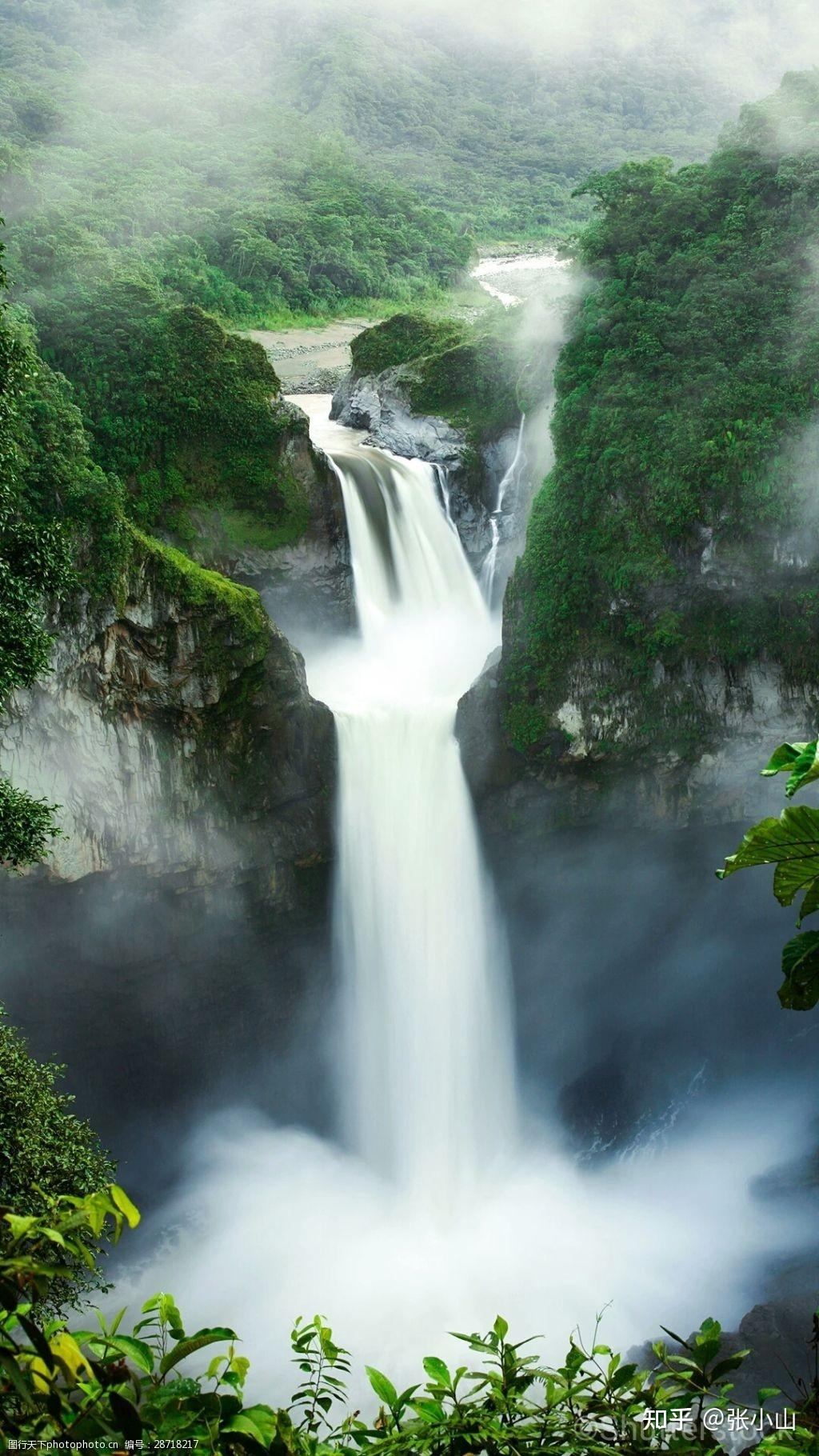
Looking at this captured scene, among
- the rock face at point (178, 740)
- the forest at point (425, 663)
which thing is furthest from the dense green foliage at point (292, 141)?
the rock face at point (178, 740)

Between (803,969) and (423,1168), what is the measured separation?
13001mm

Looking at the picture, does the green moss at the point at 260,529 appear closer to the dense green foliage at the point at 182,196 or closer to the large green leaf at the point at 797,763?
the dense green foliage at the point at 182,196

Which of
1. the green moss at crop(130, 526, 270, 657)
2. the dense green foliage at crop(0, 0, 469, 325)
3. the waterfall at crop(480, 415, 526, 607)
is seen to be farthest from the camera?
the waterfall at crop(480, 415, 526, 607)

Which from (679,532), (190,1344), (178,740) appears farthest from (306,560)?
(190,1344)

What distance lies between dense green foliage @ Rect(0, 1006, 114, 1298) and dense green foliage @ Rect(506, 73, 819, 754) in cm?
900

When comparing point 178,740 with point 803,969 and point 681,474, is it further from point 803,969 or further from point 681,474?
point 803,969

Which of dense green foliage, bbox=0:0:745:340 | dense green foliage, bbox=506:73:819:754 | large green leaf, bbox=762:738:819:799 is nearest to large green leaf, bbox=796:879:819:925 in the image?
large green leaf, bbox=762:738:819:799

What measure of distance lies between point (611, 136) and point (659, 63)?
38.5ft

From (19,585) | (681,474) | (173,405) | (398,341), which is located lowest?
(19,585)

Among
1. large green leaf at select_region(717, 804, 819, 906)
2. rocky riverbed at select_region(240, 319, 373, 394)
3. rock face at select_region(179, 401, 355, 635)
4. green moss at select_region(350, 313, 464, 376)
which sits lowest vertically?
large green leaf at select_region(717, 804, 819, 906)

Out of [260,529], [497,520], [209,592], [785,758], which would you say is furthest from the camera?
[497,520]

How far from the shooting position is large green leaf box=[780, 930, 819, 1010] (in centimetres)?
384

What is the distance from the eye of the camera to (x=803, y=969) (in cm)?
385

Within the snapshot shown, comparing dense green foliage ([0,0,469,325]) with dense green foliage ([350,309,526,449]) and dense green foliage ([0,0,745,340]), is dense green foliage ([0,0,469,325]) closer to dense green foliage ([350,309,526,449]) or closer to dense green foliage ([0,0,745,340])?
dense green foliage ([0,0,745,340])
